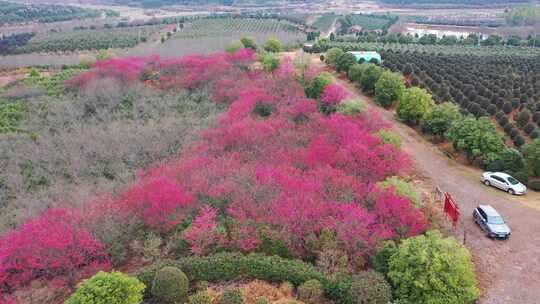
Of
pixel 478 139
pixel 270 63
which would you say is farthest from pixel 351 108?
pixel 270 63

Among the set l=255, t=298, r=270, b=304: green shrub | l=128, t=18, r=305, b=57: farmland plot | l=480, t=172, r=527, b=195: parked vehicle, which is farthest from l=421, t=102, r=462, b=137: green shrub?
l=128, t=18, r=305, b=57: farmland plot

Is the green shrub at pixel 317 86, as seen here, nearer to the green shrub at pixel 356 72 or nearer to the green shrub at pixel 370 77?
the green shrub at pixel 370 77

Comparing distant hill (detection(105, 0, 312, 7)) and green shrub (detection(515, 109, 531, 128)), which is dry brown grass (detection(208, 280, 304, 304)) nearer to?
green shrub (detection(515, 109, 531, 128))

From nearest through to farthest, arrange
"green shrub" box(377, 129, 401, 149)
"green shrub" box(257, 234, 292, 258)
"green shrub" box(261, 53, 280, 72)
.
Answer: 1. "green shrub" box(257, 234, 292, 258)
2. "green shrub" box(377, 129, 401, 149)
3. "green shrub" box(261, 53, 280, 72)

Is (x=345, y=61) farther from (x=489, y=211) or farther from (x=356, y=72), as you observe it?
(x=489, y=211)


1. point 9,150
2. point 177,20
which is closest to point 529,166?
point 9,150

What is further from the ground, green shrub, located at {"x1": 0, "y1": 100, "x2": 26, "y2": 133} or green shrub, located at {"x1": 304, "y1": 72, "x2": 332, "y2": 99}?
green shrub, located at {"x1": 304, "y1": 72, "x2": 332, "y2": 99}
